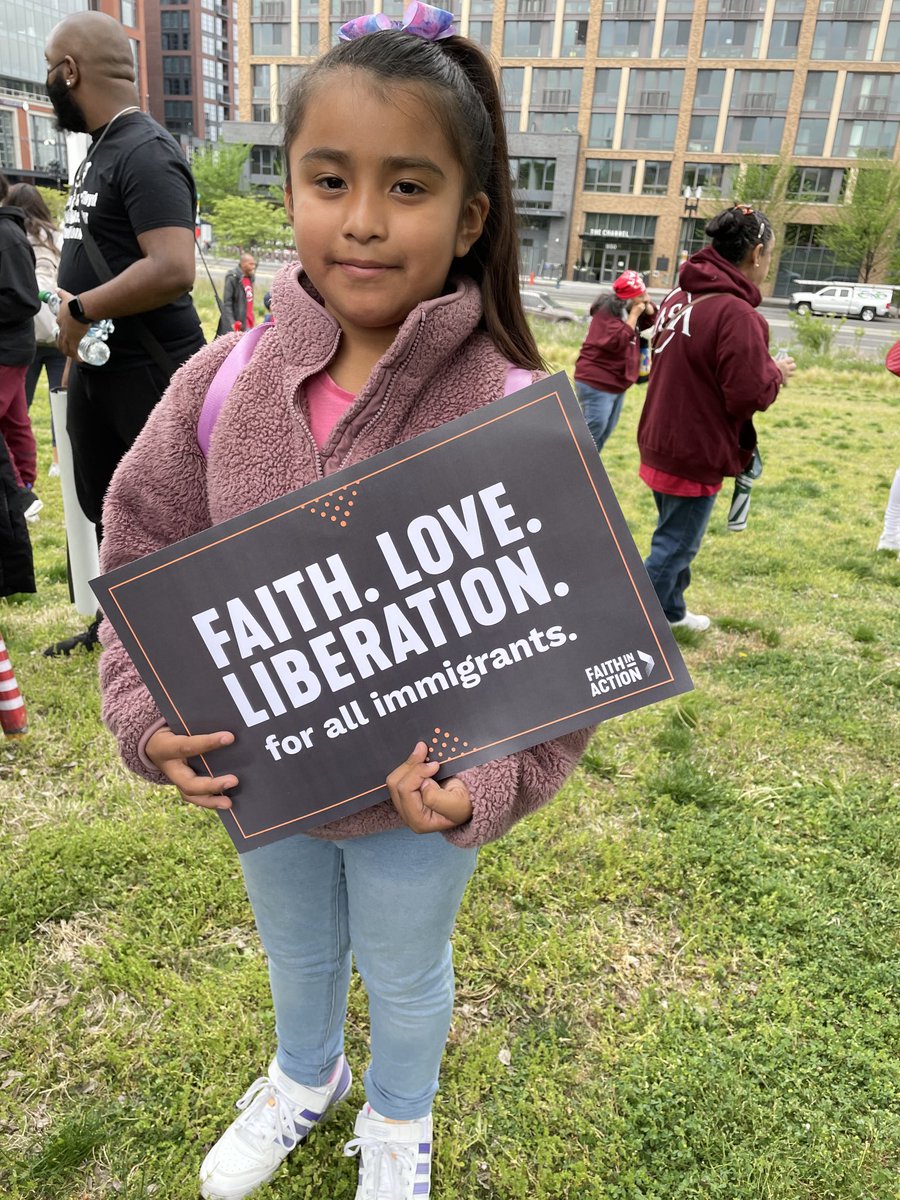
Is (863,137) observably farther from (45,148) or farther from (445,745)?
(445,745)

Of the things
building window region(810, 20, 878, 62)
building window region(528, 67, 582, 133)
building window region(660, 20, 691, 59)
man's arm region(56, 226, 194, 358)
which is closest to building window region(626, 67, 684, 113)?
building window region(660, 20, 691, 59)

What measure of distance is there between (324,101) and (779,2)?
2161 inches

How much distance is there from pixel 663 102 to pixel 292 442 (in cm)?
5379

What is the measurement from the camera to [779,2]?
43469mm

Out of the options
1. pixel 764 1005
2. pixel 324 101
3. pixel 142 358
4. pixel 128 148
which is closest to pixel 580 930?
pixel 764 1005

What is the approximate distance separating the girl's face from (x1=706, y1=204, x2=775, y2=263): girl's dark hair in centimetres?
287

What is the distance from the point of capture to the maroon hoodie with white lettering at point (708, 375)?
3.48 meters

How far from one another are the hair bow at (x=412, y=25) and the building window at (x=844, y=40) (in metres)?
54.5

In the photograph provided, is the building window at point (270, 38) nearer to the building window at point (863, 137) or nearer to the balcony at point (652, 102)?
the balcony at point (652, 102)

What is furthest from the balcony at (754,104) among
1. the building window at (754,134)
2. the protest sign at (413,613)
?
the protest sign at (413,613)

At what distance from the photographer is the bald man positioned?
2.55 metres

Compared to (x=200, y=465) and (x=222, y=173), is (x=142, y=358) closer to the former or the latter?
(x=200, y=465)

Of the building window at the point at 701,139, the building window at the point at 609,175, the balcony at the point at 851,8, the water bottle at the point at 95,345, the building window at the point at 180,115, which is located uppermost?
the balcony at the point at 851,8

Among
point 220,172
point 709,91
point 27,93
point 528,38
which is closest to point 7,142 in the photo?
point 27,93
